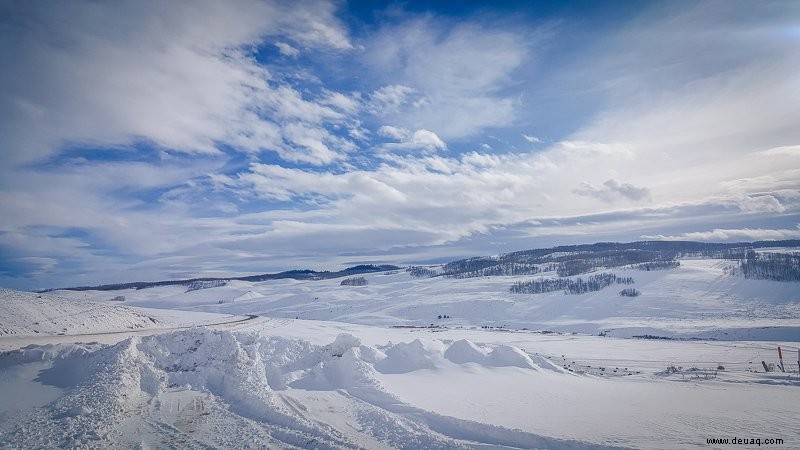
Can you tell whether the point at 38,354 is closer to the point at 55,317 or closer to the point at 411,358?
the point at 411,358

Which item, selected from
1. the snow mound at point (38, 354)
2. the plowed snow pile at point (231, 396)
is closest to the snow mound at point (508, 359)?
the plowed snow pile at point (231, 396)

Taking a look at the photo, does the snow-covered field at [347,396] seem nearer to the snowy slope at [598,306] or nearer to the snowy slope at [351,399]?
the snowy slope at [351,399]

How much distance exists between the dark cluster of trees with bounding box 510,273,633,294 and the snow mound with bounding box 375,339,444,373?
86.2m

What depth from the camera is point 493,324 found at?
3086 inches

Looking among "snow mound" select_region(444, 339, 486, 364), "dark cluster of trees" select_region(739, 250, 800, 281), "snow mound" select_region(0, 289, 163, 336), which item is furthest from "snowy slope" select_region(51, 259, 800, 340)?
"snow mound" select_region(444, 339, 486, 364)

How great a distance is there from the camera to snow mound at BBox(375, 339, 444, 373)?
1894 centimetres

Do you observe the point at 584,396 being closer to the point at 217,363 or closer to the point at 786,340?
the point at 217,363

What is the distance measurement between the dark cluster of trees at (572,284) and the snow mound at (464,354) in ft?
278

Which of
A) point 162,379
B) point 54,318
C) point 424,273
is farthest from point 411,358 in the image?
point 424,273

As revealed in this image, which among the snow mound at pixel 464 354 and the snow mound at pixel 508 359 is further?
the snow mound at pixel 464 354

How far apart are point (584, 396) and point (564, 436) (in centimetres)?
495

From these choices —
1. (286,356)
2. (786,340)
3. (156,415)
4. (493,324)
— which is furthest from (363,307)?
(156,415)

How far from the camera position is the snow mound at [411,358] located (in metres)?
18.9

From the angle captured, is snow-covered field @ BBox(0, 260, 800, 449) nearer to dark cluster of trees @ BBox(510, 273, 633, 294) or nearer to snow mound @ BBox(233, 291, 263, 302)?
dark cluster of trees @ BBox(510, 273, 633, 294)
